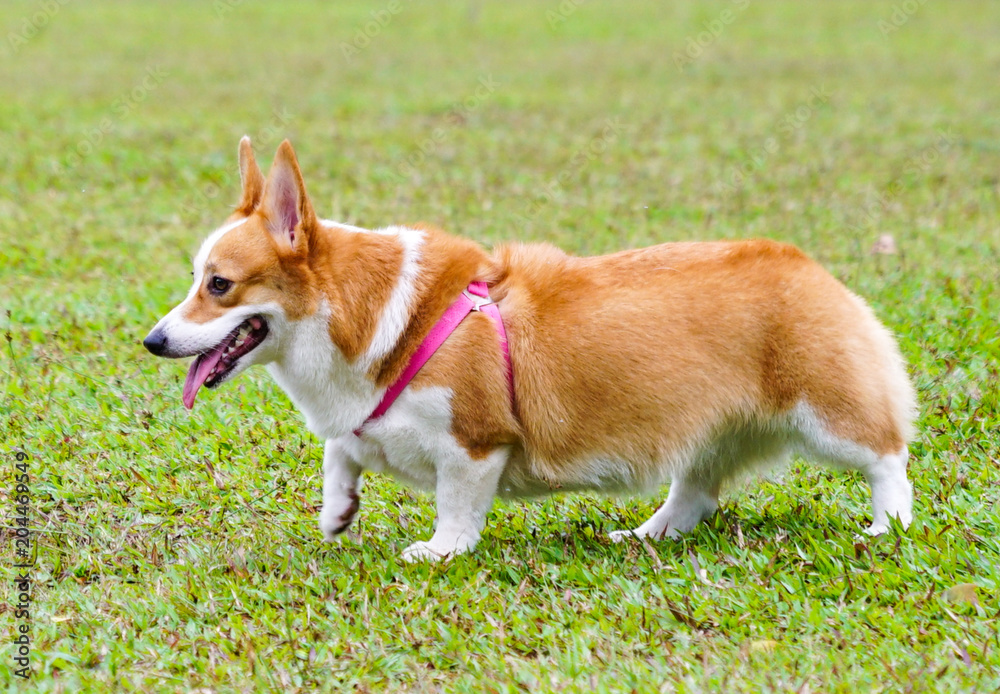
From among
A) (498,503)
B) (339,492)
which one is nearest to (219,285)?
(339,492)

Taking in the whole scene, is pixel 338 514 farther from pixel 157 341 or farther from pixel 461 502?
pixel 157 341

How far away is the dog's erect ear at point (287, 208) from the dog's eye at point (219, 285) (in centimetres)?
22

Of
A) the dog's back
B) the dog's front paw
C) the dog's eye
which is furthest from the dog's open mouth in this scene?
the dog's back

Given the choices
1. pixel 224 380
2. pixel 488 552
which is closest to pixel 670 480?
pixel 488 552

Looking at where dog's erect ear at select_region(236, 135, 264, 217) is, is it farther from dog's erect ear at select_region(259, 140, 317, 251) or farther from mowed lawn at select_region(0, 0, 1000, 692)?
mowed lawn at select_region(0, 0, 1000, 692)

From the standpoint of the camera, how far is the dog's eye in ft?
12.6

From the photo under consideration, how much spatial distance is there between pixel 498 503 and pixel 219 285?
157 cm

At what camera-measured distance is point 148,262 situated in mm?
7750

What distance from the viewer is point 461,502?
4.06 m

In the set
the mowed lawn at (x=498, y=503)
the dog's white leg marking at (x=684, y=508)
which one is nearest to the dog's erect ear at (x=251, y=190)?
the mowed lawn at (x=498, y=503)

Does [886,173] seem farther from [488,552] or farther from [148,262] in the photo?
[488,552]

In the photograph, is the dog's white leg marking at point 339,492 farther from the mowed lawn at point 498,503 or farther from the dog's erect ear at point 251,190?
the dog's erect ear at point 251,190

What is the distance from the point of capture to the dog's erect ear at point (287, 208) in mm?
3838

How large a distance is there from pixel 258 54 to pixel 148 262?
37.7ft
